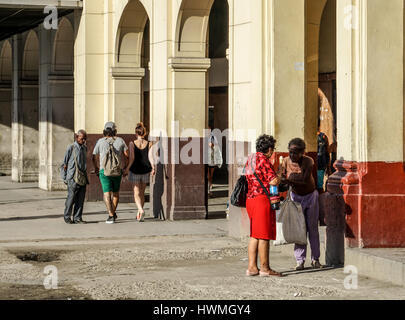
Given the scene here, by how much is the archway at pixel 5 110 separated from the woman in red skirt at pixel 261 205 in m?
23.2

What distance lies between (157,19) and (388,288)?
9.36m

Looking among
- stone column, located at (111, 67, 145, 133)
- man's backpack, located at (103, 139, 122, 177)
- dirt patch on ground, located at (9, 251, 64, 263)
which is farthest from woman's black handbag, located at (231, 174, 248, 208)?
stone column, located at (111, 67, 145, 133)

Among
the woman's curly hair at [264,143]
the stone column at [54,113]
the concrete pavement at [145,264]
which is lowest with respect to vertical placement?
the concrete pavement at [145,264]

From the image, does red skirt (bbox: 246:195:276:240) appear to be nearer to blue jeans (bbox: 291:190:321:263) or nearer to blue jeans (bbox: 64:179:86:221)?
blue jeans (bbox: 291:190:321:263)

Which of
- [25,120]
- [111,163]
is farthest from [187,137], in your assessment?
[25,120]

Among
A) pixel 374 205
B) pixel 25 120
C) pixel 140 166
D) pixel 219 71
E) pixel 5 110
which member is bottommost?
pixel 374 205

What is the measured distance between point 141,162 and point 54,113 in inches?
321

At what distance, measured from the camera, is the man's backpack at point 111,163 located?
666 inches

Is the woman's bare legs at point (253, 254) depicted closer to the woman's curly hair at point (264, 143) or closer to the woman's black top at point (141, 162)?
the woman's curly hair at point (264, 143)

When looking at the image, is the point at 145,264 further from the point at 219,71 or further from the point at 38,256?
the point at 219,71

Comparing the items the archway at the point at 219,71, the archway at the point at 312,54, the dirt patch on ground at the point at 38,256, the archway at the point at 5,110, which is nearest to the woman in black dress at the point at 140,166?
the archway at the point at 312,54

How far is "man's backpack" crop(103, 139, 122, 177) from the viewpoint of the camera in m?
16.9

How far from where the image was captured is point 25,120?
29047 mm

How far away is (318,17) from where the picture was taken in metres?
15.6
